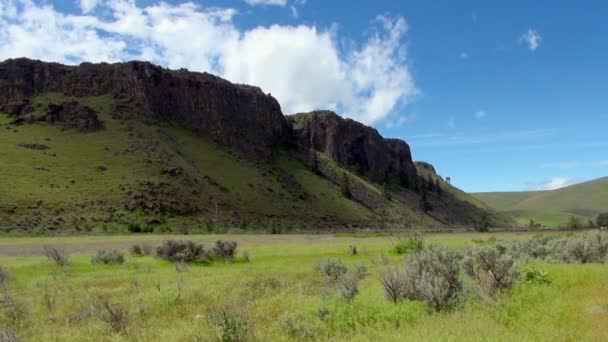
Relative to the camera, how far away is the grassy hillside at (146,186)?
295 ft

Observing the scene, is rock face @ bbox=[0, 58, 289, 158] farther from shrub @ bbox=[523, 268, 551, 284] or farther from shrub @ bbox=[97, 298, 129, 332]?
shrub @ bbox=[523, 268, 551, 284]

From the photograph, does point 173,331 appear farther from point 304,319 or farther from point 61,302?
point 61,302

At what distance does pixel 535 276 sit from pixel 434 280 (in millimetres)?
3283

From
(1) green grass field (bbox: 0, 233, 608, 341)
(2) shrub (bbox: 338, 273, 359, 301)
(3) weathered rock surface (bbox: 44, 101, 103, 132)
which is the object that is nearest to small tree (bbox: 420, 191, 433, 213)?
(3) weathered rock surface (bbox: 44, 101, 103, 132)

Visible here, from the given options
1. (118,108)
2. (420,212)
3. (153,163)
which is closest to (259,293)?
(153,163)

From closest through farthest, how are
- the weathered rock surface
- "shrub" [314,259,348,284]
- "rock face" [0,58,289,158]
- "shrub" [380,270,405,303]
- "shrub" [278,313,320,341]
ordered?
"shrub" [278,313,320,341]
"shrub" [380,270,405,303]
"shrub" [314,259,348,284]
the weathered rock surface
"rock face" [0,58,289,158]

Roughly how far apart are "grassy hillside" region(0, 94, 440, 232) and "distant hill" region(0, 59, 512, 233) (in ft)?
1.08

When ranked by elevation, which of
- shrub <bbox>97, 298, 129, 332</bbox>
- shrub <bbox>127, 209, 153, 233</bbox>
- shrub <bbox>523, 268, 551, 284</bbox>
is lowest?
shrub <bbox>97, 298, 129, 332</bbox>

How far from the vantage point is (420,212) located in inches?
6993

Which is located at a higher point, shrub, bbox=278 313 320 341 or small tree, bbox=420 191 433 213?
small tree, bbox=420 191 433 213

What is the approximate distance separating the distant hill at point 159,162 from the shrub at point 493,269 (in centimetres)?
7608

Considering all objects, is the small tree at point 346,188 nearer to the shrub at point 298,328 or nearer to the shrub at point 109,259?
the shrub at point 109,259

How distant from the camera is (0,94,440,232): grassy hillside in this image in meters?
89.9

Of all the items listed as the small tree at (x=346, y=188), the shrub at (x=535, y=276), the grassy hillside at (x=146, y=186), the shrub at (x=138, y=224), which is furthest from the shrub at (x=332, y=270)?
the small tree at (x=346, y=188)
